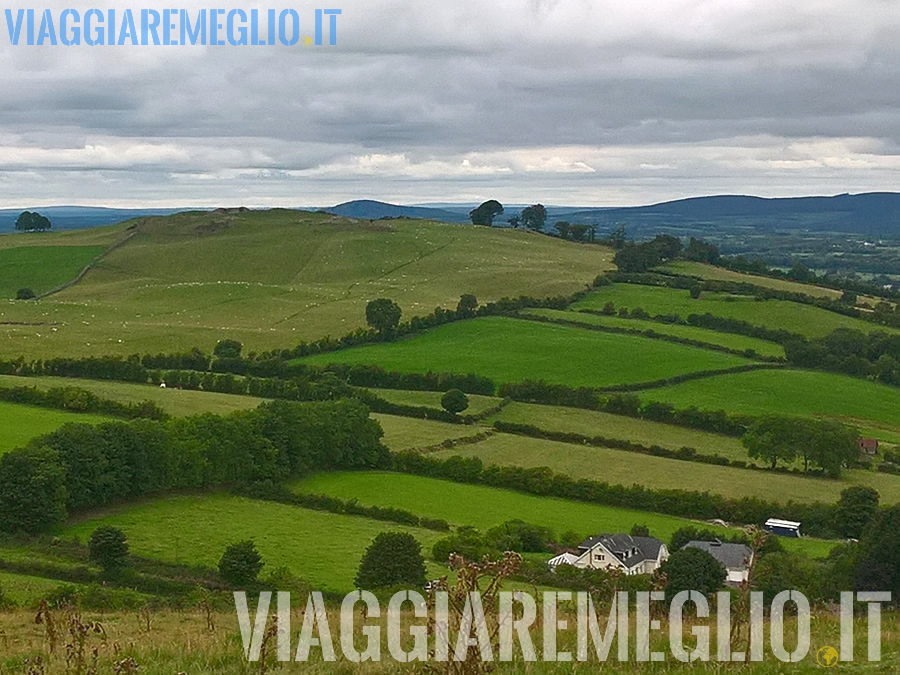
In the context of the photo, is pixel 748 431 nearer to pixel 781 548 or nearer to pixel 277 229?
pixel 781 548

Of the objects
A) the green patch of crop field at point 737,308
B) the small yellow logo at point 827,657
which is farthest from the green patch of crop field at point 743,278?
the small yellow logo at point 827,657

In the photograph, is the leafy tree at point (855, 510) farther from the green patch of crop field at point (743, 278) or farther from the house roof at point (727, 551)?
the green patch of crop field at point (743, 278)

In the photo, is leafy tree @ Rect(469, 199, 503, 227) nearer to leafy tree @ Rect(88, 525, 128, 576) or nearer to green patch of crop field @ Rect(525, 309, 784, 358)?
green patch of crop field @ Rect(525, 309, 784, 358)

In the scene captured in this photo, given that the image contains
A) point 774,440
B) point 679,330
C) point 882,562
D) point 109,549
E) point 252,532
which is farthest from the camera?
point 679,330

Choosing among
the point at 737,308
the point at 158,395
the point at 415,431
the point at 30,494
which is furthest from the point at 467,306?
the point at 30,494

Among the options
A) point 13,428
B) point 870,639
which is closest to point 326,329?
point 13,428

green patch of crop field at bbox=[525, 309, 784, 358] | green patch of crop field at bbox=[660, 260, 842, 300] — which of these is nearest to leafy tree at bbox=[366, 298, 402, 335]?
green patch of crop field at bbox=[525, 309, 784, 358]

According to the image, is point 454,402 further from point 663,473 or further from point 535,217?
point 535,217
